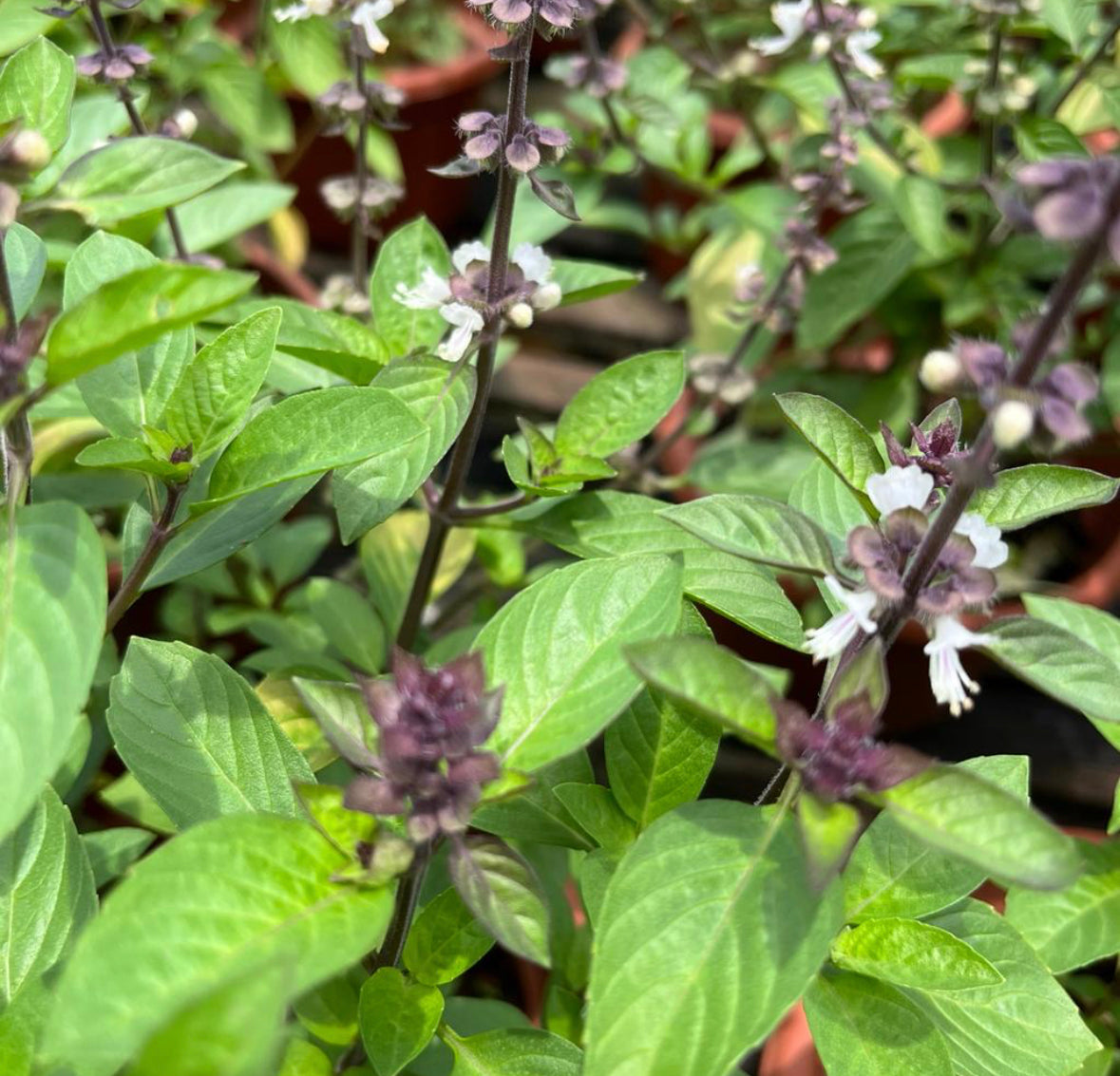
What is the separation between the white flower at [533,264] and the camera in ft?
2.63

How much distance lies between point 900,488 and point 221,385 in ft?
1.39

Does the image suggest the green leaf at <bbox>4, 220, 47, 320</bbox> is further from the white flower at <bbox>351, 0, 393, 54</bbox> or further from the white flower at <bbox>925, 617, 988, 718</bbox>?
the white flower at <bbox>925, 617, 988, 718</bbox>

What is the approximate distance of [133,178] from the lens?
646 millimetres

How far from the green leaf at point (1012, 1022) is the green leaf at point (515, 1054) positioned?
0.71 ft

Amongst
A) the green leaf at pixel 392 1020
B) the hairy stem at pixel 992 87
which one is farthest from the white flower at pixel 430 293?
the hairy stem at pixel 992 87

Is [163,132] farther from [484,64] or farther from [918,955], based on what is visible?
[484,64]

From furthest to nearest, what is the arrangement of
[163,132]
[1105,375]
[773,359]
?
1. [773,359]
2. [1105,375]
3. [163,132]

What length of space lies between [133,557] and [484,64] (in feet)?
4.77

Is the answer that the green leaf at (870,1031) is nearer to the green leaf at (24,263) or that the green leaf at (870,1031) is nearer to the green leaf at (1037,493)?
the green leaf at (1037,493)

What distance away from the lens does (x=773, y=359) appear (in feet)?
5.66

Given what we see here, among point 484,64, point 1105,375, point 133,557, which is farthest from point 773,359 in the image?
point 133,557

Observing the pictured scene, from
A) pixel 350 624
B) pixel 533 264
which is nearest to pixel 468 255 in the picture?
pixel 533 264

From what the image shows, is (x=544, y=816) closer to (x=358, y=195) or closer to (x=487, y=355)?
(x=487, y=355)

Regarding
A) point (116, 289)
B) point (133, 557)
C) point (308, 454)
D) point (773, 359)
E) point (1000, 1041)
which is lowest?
point (773, 359)
